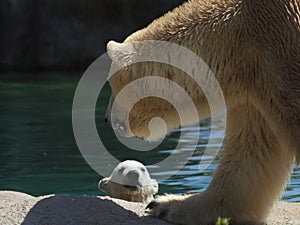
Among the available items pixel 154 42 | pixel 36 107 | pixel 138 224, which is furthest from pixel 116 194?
pixel 36 107

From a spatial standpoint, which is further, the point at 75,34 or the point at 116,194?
the point at 75,34

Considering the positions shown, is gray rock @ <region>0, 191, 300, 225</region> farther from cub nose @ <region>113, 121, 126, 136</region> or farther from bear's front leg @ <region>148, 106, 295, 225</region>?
cub nose @ <region>113, 121, 126, 136</region>

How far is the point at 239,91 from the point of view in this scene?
3709 millimetres

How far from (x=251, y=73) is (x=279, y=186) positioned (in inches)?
31.7

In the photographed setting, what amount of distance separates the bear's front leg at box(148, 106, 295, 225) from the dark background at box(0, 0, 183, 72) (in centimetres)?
1006

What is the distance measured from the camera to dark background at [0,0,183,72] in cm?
1409

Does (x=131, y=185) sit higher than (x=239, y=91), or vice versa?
(x=239, y=91)

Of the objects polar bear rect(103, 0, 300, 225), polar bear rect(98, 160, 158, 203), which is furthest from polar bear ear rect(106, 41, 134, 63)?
polar bear rect(98, 160, 158, 203)

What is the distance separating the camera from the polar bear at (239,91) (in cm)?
359

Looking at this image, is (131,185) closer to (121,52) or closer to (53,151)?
(121,52)

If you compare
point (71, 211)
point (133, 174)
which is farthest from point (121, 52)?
point (133, 174)

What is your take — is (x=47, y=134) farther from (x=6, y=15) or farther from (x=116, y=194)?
(x=6, y=15)

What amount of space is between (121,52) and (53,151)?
13.2 ft

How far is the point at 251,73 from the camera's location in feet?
11.9
